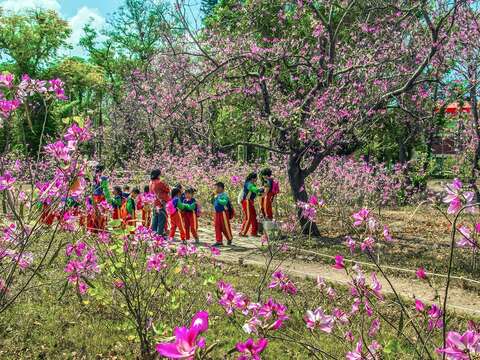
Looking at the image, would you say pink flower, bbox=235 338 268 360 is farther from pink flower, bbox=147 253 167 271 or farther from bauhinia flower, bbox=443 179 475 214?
pink flower, bbox=147 253 167 271

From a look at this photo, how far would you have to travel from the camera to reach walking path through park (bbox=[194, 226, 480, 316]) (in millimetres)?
6281

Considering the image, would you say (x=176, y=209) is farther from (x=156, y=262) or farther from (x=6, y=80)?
(x=6, y=80)

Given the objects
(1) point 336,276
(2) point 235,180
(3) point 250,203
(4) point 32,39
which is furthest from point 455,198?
(4) point 32,39

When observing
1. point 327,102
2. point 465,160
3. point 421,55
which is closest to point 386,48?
point 421,55

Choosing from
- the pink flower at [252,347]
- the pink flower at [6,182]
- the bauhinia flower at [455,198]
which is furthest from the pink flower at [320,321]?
the pink flower at [6,182]

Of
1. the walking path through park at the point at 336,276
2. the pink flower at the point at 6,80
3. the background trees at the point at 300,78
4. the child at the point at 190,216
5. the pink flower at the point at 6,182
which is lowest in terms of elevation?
the walking path through park at the point at 336,276

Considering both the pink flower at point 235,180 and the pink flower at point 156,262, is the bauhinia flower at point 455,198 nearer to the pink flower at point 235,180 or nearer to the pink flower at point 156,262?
the pink flower at point 156,262

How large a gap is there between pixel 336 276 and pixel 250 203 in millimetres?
3995

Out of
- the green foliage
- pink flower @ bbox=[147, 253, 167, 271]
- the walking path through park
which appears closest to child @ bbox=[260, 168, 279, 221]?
the walking path through park

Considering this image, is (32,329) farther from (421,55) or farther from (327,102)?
(421,55)

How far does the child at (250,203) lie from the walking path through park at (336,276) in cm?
81

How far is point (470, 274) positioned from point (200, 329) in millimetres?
7195

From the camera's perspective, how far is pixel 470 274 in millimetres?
7539

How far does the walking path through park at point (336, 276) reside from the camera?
628 cm
